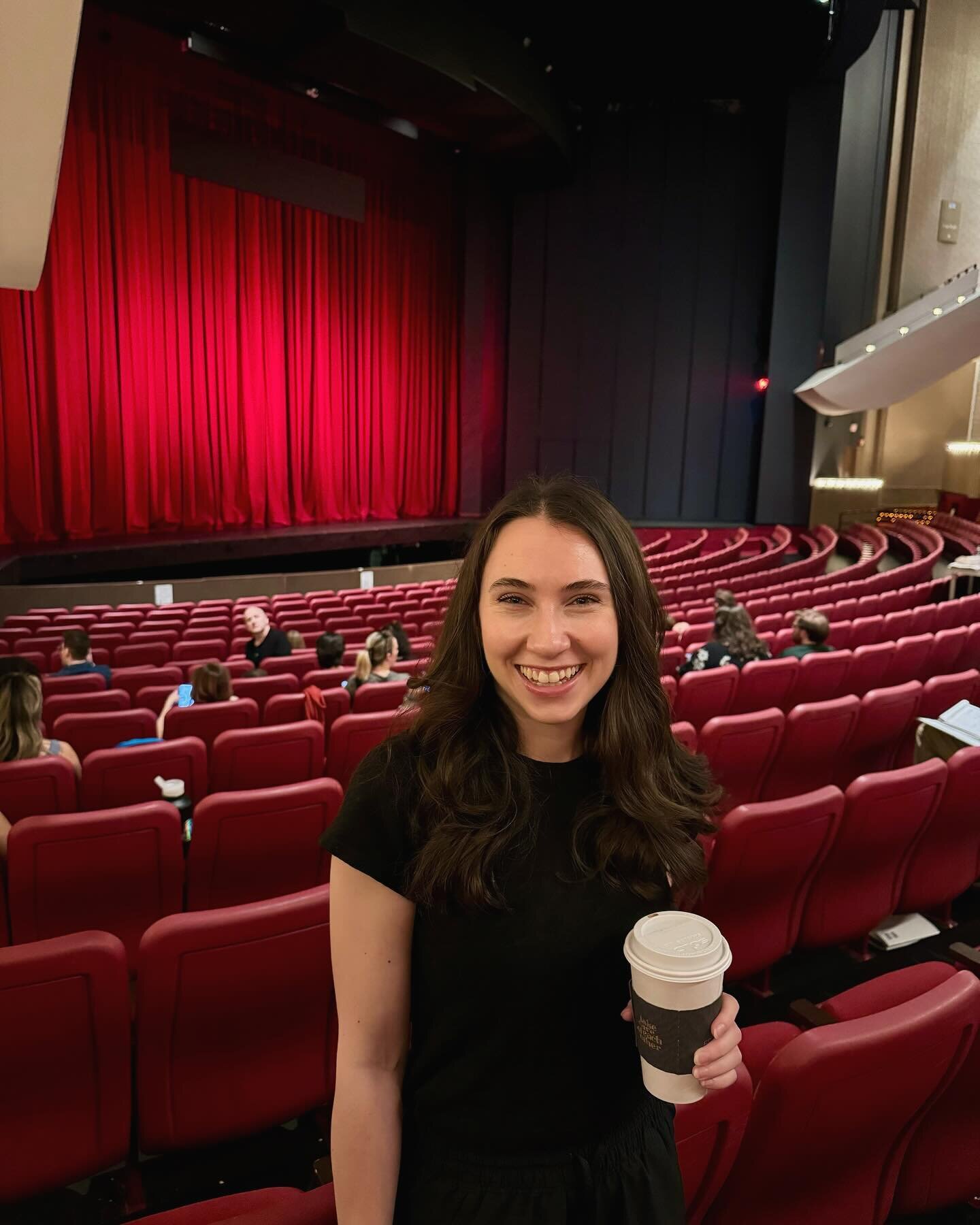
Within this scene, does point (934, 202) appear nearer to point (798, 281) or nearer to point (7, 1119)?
point (798, 281)

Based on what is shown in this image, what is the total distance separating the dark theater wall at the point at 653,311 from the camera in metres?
15.2

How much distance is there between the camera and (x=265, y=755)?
3.24m

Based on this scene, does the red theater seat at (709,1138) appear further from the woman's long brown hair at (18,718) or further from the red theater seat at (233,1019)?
the woman's long brown hair at (18,718)

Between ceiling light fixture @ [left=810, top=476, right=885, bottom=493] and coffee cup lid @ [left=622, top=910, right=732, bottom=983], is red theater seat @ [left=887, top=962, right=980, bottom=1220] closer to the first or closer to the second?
coffee cup lid @ [left=622, top=910, right=732, bottom=983]

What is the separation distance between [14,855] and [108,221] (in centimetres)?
1135

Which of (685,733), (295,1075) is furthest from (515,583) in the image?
(685,733)

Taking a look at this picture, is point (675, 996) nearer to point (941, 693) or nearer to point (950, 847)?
point (950, 847)

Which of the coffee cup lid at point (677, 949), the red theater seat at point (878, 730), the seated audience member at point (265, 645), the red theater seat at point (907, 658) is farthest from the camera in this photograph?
the seated audience member at point (265, 645)

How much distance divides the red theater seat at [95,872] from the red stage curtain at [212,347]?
31.5 feet

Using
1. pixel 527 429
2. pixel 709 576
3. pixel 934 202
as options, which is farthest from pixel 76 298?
pixel 934 202

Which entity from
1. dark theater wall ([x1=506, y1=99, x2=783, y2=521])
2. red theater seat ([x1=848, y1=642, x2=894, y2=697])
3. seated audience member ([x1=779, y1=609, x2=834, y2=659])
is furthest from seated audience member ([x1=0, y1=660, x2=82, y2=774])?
dark theater wall ([x1=506, y1=99, x2=783, y2=521])

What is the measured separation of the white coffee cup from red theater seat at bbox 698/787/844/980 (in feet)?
4.12

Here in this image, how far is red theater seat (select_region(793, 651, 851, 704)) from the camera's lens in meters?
4.39

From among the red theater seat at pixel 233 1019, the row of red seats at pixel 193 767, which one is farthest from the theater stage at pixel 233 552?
the red theater seat at pixel 233 1019
